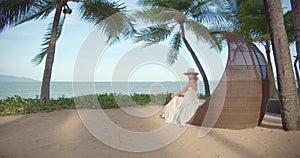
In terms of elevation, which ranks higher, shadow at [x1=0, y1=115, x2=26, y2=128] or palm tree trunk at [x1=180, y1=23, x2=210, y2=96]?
palm tree trunk at [x1=180, y1=23, x2=210, y2=96]

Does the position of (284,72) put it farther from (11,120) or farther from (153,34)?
(153,34)

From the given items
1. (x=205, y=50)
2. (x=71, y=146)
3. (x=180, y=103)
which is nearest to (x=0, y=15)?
(x=71, y=146)

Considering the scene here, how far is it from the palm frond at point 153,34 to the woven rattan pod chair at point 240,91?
314 inches

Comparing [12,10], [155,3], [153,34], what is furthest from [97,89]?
[12,10]

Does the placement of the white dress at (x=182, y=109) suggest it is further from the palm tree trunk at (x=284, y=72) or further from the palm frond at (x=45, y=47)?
the palm frond at (x=45, y=47)

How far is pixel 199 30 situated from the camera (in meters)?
11.8

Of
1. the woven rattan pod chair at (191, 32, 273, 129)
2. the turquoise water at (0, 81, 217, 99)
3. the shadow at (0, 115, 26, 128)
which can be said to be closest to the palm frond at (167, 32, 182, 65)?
the turquoise water at (0, 81, 217, 99)

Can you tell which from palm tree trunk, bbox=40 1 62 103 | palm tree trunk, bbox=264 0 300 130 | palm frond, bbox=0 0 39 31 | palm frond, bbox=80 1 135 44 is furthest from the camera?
palm frond, bbox=80 1 135 44

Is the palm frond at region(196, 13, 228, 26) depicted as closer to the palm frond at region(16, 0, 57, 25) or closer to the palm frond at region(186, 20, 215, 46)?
the palm frond at region(186, 20, 215, 46)

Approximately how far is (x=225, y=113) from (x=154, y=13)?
27.7 ft

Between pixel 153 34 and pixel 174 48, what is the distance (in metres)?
1.92

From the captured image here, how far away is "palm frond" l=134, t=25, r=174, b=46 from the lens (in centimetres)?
1255

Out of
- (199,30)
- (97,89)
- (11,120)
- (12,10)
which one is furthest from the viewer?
(97,89)

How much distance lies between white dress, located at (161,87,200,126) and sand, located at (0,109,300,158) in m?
0.34
